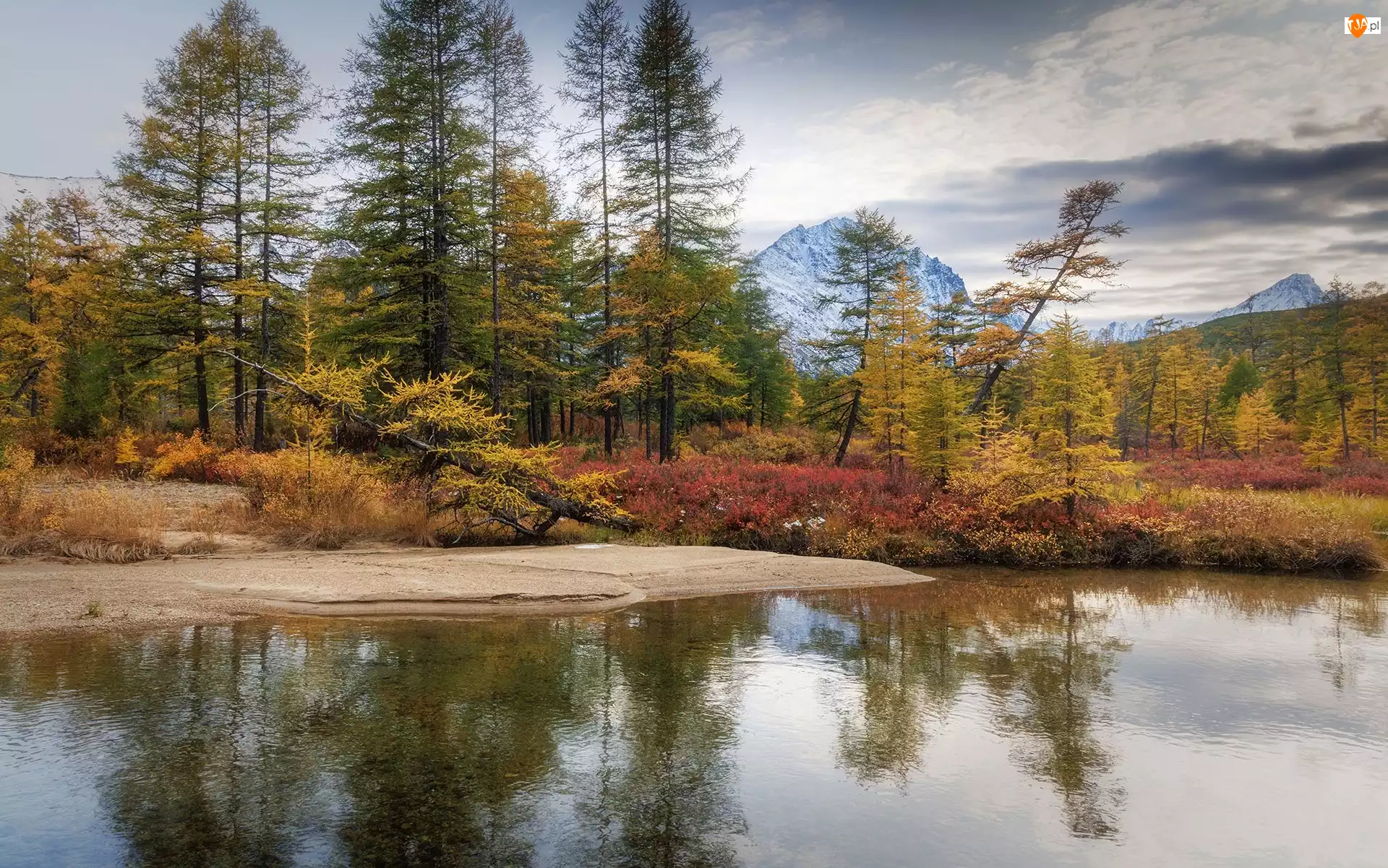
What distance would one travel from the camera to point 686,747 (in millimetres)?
6320

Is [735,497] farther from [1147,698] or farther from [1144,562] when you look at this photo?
[1147,698]

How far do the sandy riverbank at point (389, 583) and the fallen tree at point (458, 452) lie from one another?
1.18 meters

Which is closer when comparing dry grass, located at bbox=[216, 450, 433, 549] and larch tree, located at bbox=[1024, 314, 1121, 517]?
dry grass, located at bbox=[216, 450, 433, 549]

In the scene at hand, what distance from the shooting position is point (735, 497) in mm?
18375

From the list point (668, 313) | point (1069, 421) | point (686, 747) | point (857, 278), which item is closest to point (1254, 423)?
point (857, 278)

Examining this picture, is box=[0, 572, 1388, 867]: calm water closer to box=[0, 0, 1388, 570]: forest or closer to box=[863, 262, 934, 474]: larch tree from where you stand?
box=[0, 0, 1388, 570]: forest

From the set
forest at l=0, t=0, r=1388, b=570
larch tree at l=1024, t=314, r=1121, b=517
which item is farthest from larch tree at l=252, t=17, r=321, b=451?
larch tree at l=1024, t=314, r=1121, b=517

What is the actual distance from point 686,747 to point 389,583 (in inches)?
281

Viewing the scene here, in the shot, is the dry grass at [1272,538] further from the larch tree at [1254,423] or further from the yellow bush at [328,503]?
the larch tree at [1254,423]

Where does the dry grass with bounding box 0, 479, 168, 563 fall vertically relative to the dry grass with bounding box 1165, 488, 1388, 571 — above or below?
above

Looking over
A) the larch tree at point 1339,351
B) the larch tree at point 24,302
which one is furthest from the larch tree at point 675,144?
the larch tree at point 1339,351

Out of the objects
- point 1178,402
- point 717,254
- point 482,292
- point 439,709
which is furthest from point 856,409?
point 1178,402

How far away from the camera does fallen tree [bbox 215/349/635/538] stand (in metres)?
14.7

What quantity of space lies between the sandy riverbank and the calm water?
845 mm
